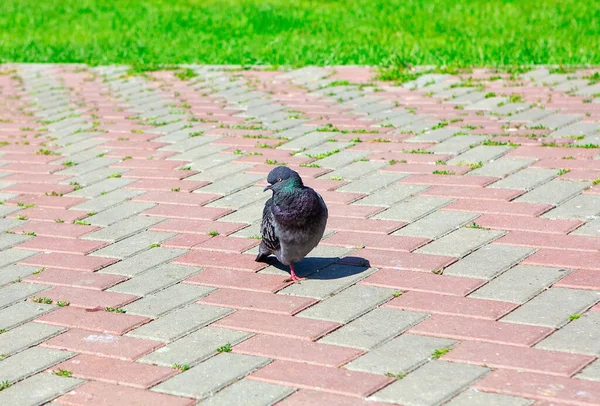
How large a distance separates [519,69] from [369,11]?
446 cm

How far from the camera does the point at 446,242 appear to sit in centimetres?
458

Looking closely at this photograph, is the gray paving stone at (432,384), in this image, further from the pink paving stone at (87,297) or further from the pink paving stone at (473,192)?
the pink paving stone at (473,192)

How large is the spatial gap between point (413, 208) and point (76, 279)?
72.5 inches

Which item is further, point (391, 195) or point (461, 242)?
point (391, 195)

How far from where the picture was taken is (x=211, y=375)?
332 centimetres

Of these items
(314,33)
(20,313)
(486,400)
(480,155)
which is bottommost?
(20,313)

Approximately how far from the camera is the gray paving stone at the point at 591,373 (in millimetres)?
3119

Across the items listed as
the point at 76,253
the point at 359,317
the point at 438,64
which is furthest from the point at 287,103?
the point at 359,317

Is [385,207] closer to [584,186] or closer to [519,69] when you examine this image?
[584,186]

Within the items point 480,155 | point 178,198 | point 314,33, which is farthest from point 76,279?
point 314,33

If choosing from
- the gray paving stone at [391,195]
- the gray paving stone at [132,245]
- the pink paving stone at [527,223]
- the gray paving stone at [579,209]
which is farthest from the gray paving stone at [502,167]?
the gray paving stone at [132,245]

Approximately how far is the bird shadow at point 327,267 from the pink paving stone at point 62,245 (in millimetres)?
Answer: 981

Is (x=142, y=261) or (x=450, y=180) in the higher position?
(x=450, y=180)

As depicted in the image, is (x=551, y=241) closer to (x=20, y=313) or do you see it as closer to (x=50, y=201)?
(x=20, y=313)
